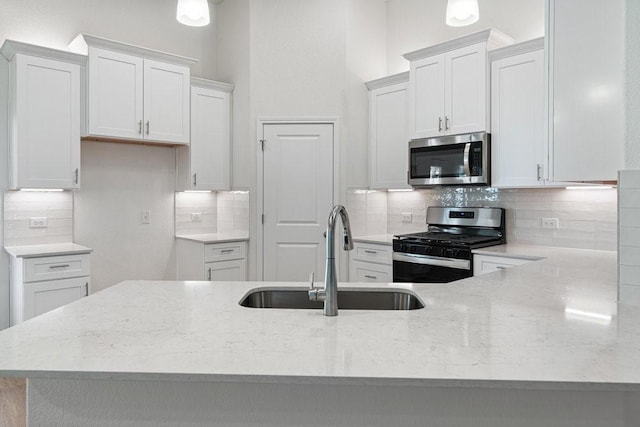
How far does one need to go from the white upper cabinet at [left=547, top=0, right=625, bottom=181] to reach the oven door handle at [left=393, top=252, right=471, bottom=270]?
4.94ft

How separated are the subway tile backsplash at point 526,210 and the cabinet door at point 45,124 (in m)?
2.50

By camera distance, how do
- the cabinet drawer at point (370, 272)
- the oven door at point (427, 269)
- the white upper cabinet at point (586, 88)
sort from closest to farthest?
the white upper cabinet at point (586, 88), the oven door at point (427, 269), the cabinet drawer at point (370, 272)

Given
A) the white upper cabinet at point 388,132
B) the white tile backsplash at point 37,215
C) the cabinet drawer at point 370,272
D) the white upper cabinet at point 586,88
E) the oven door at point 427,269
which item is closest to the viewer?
the white upper cabinet at point 586,88

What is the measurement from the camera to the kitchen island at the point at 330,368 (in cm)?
102

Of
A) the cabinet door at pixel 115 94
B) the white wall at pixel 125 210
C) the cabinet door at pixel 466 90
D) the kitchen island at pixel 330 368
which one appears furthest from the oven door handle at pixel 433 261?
the cabinet door at pixel 115 94

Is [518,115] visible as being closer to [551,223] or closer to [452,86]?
[452,86]

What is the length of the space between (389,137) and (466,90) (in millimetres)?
940

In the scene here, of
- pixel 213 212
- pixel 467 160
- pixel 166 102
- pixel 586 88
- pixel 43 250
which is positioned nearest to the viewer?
pixel 586 88

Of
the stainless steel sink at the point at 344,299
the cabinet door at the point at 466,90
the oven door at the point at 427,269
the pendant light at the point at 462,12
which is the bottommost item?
the oven door at the point at 427,269

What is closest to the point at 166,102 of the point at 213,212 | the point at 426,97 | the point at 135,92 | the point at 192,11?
the point at 135,92

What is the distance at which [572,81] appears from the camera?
6.11ft

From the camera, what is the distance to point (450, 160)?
375 centimetres

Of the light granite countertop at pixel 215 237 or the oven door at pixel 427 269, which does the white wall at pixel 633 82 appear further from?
the light granite countertop at pixel 215 237

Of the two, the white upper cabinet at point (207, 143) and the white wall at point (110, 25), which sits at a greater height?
the white wall at point (110, 25)
